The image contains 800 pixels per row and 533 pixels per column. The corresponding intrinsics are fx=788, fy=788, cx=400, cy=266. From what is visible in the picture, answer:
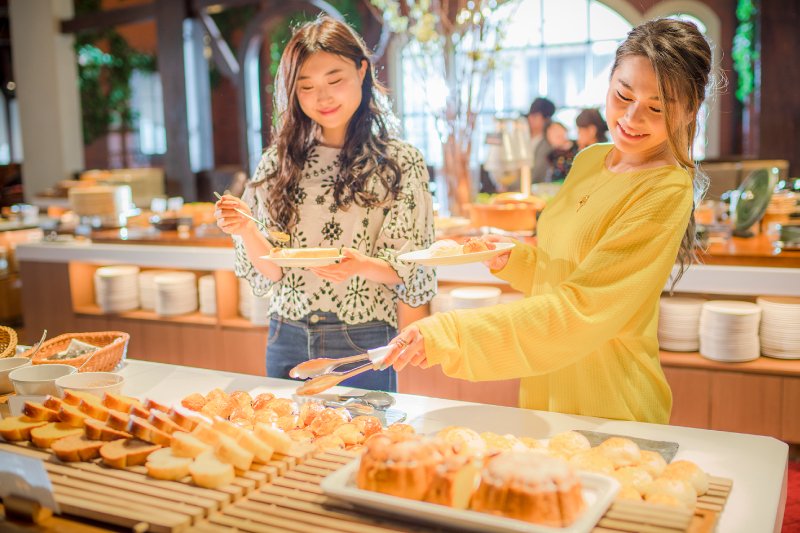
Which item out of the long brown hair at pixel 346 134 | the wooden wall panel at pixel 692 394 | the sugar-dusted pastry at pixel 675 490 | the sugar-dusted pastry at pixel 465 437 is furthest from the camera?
the wooden wall panel at pixel 692 394

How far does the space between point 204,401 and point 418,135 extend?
1051cm

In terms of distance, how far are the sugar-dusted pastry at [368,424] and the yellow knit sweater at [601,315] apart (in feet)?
0.64

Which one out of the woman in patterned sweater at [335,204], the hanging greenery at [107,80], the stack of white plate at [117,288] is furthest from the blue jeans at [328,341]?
the hanging greenery at [107,80]

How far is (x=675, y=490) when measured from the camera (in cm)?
123

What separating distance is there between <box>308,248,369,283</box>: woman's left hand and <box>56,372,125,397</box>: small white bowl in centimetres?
53

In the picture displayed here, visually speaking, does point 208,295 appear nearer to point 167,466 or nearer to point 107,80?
point 167,466

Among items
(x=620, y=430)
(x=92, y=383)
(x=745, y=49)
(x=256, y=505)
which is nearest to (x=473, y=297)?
(x=620, y=430)

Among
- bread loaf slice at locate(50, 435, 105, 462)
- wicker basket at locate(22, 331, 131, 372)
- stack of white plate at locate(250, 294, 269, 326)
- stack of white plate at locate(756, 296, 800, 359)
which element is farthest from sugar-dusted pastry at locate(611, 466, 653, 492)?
stack of white plate at locate(250, 294, 269, 326)

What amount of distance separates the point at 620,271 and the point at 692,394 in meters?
1.99

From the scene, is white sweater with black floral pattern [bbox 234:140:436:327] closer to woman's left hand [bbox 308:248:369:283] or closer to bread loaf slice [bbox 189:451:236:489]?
woman's left hand [bbox 308:248:369:283]

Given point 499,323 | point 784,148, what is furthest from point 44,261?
point 784,148

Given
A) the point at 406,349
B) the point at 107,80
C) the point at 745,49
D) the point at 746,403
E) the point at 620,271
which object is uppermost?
the point at 107,80

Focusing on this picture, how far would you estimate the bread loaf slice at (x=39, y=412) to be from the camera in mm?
1589

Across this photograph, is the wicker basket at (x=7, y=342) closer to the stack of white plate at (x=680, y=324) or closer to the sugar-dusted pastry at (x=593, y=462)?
the sugar-dusted pastry at (x=593, y=462)
